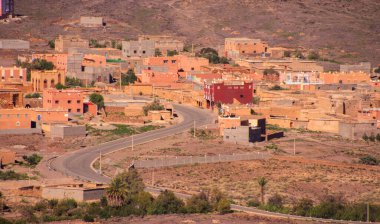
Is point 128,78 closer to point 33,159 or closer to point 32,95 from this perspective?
point 32,95

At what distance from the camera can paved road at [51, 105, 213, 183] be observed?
66.3 m

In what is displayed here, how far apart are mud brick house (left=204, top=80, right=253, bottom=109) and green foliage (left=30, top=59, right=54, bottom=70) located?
610 inches

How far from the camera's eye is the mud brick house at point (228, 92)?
289 feet

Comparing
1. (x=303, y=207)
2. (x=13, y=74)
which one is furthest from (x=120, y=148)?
(x=13, y=74)

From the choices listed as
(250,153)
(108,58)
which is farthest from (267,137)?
(108,58)

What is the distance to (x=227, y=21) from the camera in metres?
144

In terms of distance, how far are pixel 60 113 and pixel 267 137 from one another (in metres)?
11.0

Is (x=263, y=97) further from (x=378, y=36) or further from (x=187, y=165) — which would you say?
(x=378, y=36)

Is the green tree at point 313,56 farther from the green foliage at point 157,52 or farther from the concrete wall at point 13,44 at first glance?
the concrete wall at point 13,44

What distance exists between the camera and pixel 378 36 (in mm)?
140000

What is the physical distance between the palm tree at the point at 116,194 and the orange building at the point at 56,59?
4187 centimetres

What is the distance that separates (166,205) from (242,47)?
206ft

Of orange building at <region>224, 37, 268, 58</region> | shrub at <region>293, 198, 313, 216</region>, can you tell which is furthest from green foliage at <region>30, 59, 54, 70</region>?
shrub at <region>293, 198, 313, 216</region>

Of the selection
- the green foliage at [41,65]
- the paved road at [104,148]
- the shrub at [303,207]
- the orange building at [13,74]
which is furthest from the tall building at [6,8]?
the shrub at [303,207]
